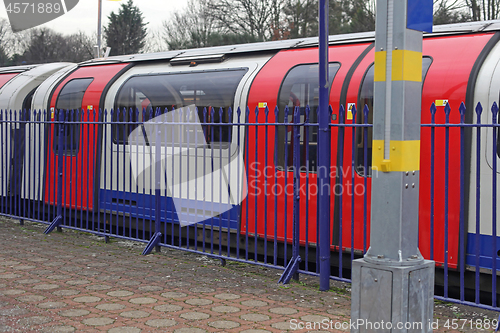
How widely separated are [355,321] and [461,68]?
3.09 meters

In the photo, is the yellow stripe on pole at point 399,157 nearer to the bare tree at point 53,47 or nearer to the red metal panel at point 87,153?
the red metal panel at point 87,153

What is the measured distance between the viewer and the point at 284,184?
6434 millimetres

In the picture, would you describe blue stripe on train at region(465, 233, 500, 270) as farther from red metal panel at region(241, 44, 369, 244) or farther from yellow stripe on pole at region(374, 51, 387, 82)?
yellow stripe on pole at region(374, 51, 387, 82)

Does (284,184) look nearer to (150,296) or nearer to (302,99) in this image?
(302,99)

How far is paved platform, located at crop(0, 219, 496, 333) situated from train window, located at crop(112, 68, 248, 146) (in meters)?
1.55

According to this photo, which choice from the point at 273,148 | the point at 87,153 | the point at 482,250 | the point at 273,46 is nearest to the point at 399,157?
the point at 482,250

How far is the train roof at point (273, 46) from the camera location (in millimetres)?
5773

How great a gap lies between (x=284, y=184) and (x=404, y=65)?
3525mm

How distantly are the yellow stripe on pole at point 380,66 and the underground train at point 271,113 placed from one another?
1.92 m

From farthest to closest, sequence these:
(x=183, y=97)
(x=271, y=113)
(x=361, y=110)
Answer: (x=183, y=97) < (x=271, y=113) < (x=361, y=110)

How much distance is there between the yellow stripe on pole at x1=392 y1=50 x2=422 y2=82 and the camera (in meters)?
3.01

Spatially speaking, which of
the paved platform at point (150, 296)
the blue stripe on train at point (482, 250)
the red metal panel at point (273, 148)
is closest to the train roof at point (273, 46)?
the red metal panel at point (273, 148)

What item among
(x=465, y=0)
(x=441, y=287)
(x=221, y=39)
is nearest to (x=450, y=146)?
(x=441, y=287)

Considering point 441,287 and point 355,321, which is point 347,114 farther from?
point 355,321
